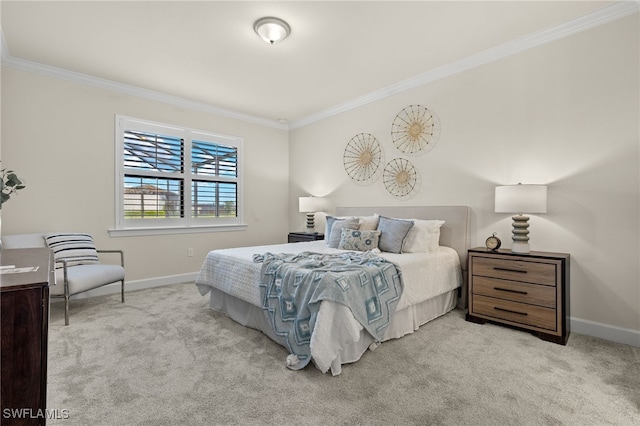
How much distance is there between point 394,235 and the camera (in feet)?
11.1

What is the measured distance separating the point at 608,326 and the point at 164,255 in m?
4.88

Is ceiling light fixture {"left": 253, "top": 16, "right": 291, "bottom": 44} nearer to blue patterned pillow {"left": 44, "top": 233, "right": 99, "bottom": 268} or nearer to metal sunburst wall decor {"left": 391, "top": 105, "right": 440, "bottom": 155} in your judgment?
metal sunburst wall decor {"left": 391, "top": 105, "right": 440, "bottom": 155}

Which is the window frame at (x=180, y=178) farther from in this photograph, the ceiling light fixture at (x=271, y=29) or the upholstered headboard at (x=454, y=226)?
the upholstered headboard at (x=454, y=226)

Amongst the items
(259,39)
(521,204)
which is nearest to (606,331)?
(521,204)

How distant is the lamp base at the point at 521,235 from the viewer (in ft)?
9.22

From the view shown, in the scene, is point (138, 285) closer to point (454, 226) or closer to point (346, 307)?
point (346, 307)

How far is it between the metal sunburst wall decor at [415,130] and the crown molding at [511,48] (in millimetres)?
316

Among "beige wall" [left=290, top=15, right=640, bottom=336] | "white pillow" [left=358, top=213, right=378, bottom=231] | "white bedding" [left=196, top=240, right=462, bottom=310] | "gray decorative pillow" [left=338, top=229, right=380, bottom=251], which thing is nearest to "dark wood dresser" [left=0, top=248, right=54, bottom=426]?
"white bedding" [left=196, top=240, right=462, bottom=310]

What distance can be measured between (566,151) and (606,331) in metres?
1.54

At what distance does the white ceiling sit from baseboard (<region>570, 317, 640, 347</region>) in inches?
102

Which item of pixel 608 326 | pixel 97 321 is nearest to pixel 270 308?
pixel 97 321

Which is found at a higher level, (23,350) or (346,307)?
(23,350)

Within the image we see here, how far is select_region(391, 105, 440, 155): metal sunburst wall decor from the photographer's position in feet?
12.5

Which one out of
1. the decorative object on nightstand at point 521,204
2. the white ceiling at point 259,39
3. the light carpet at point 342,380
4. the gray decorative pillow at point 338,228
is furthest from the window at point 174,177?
the decorative object on nightstand at point 521,204
